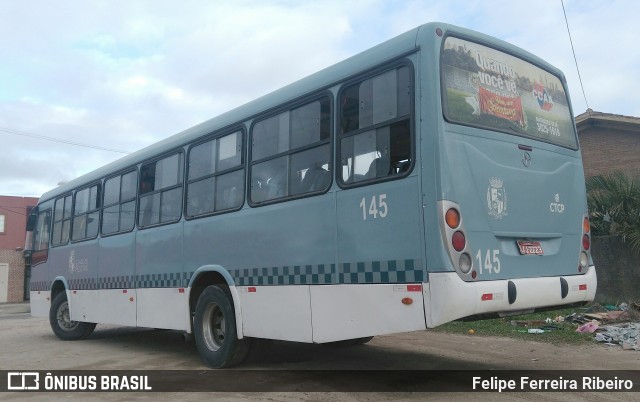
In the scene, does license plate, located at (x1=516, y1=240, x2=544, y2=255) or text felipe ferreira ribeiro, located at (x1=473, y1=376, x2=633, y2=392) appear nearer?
license plate, located at (x1=516, y1=240, x2=544, y2=255)

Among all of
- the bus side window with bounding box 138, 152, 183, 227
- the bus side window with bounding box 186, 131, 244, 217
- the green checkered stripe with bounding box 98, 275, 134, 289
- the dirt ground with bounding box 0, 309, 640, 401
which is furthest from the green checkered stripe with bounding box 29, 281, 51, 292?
the bus side window with bounding box 186, 131, 244, 217

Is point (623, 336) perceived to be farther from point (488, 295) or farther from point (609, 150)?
point (609, 150)

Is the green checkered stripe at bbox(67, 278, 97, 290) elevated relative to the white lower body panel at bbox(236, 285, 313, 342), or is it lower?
elevated

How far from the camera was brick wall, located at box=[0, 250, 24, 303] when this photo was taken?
114 feet

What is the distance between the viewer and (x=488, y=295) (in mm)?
4707

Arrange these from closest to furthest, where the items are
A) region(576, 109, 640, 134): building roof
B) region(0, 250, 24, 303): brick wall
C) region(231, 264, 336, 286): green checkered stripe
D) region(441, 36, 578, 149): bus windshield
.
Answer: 1. region(441, 36, 578, 149): bus windshield
2. region(231, 264, 336, 286): green checkered stripe
3. region(576, 109, 640, 134): building roof
4. region(0, 250, 24, 303): brick wall

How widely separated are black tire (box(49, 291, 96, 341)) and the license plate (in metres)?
8.87

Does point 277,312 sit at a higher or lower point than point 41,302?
lower

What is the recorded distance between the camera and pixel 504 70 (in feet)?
18.5

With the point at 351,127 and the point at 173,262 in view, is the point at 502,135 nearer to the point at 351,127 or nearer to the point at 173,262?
the point at 351,127

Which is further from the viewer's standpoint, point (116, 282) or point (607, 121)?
point (607, 121)

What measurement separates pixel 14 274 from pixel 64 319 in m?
27.4

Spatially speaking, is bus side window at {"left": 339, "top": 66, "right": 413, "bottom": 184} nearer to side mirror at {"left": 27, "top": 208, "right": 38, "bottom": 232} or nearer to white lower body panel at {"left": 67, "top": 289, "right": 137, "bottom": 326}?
white lower body panel at {"left": 67, "top": 289, "right": 137, "bottom": 326}

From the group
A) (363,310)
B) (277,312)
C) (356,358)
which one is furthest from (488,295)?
(356,358)
